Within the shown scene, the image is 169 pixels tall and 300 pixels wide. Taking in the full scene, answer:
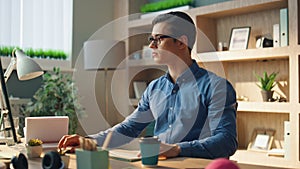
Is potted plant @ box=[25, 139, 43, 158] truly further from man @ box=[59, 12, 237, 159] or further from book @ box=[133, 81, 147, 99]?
book @ box=[133, 81, 147, 99]

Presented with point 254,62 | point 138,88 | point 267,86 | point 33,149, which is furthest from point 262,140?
point 33,149

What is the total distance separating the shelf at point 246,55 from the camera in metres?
2.84

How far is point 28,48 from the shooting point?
354 centimetres

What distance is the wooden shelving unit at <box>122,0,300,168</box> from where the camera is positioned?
2.77 m

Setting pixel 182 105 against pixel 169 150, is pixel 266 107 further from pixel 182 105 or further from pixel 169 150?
pixel 169 150

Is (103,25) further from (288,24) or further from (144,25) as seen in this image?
(288,24)

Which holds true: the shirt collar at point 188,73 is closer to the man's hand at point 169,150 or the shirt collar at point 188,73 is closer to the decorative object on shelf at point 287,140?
the man's hand at point 169,150

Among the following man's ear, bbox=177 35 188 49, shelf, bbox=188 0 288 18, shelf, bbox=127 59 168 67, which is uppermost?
shelf, bbox=188 0 288 18

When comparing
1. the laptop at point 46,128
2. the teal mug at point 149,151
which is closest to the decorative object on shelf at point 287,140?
the laptop at point 46,128

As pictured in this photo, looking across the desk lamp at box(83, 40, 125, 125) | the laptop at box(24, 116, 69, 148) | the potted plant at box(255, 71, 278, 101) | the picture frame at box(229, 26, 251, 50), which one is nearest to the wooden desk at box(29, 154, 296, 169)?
the laptop at box(24, 116, 69, 148)

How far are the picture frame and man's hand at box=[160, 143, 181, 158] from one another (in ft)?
6.45

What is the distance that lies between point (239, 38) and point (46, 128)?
2.06 m

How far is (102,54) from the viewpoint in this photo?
3.48 metres

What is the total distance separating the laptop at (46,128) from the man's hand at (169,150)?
0.55m
